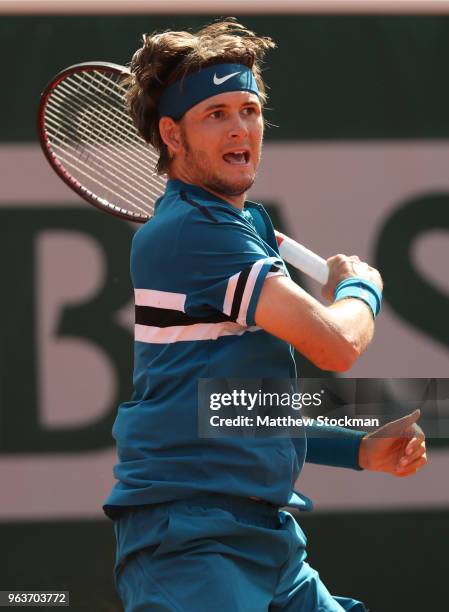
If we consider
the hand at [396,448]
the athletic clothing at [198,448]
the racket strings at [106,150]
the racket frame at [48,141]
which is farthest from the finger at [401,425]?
the racket strings at [106,150]

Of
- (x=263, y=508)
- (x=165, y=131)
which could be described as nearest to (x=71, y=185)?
(x=165, y=131)

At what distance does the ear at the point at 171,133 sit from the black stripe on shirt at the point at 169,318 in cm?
39

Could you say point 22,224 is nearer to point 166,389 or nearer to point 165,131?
point 165,131

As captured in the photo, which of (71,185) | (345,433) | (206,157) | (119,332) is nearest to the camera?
(206,157)

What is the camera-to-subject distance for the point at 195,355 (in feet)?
8.45

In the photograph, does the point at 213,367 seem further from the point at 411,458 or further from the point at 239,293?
the point at 411,458

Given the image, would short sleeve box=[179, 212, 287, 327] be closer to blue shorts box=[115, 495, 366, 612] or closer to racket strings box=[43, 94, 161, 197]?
blue shorts box=[115, 495, 366, 612]

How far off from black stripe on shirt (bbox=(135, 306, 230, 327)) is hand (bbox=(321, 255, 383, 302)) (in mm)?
346

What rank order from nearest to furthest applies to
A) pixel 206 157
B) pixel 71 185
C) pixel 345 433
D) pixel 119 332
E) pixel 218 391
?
pixel 218 391 < pixel 206 157 < pixel 345 433 < pixel 71 185 < pixel 119 332

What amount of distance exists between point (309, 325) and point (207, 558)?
51 centimetres

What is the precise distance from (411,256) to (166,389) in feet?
7.46

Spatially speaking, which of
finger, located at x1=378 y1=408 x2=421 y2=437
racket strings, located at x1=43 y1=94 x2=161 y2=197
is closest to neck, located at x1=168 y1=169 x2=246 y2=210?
finger, located at x1=378 y1=408 x2=421 y2=437

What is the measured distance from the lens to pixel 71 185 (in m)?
3.42

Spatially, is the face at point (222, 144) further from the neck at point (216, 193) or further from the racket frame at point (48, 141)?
the racket frame at point (48, 141)
